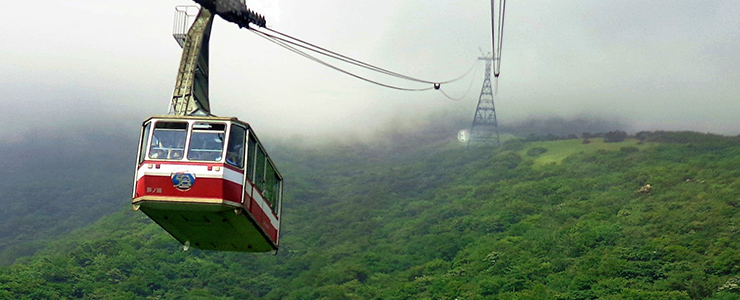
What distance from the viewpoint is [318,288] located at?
10850 centimetres

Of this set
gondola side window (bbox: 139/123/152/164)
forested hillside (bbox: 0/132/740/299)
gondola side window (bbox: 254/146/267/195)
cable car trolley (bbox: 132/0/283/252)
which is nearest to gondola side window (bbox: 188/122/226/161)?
cable car trolley (bbox: 132/0/283/252)

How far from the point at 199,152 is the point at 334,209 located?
129928mm

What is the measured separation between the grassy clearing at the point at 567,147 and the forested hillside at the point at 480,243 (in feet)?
2.33

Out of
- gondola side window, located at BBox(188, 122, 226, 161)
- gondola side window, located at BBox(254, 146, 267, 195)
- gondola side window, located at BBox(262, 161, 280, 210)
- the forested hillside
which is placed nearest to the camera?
gondola side window, located at BBox(188, 122, 226, 161)

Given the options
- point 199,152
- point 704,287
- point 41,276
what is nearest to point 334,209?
point 41,276

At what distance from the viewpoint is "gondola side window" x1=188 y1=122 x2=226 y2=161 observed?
22625mm

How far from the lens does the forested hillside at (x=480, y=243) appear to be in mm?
97500

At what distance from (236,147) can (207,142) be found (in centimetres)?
73

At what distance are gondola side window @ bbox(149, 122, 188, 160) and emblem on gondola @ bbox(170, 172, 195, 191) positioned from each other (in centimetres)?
45

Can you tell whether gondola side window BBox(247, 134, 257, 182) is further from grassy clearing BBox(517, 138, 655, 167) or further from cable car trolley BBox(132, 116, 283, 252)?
grassy clearing BBox(517, 138, 655, 167)

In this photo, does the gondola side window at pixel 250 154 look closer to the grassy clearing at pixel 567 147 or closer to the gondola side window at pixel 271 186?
the gondola side window at pixel 271 186

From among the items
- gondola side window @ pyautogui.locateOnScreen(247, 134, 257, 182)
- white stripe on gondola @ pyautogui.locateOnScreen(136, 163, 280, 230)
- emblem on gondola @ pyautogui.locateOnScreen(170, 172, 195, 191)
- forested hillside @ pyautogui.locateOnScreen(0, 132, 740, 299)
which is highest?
gondola side window @ pyautogui.locateOnScreen(247, 134, 257, 182)

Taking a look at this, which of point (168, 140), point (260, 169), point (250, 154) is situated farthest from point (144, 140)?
point (260, 169)

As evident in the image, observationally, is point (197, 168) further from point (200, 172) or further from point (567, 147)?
point (567, 147)
